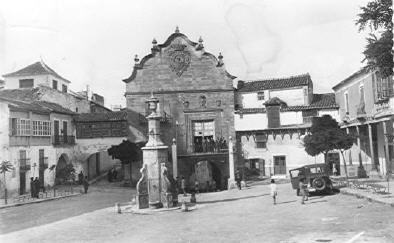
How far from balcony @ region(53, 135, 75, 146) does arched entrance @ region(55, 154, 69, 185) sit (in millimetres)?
1203

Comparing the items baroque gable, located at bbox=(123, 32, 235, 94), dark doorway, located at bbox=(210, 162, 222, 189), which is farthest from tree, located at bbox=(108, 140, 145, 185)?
dark doorway, located at bbox=(210, 162, 222, 189)

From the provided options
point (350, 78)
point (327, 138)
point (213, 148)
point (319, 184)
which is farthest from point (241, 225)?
point (350, 78)

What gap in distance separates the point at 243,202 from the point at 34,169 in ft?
54.4

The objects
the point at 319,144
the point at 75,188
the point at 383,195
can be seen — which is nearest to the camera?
the point at 383,195

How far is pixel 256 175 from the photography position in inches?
1485

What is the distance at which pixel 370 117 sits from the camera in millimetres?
27312

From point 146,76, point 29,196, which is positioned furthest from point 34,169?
Result: point 146,76

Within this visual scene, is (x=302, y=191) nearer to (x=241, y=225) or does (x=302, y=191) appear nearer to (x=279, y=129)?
(x=241, y=225)

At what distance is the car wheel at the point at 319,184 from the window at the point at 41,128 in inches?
810

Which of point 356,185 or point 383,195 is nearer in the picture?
point 383,195

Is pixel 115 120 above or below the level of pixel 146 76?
below

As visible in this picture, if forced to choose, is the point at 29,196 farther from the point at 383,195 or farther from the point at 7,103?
the point at 383,195

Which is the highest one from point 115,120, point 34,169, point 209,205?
point 115,120

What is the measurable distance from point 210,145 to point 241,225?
22.1 m
